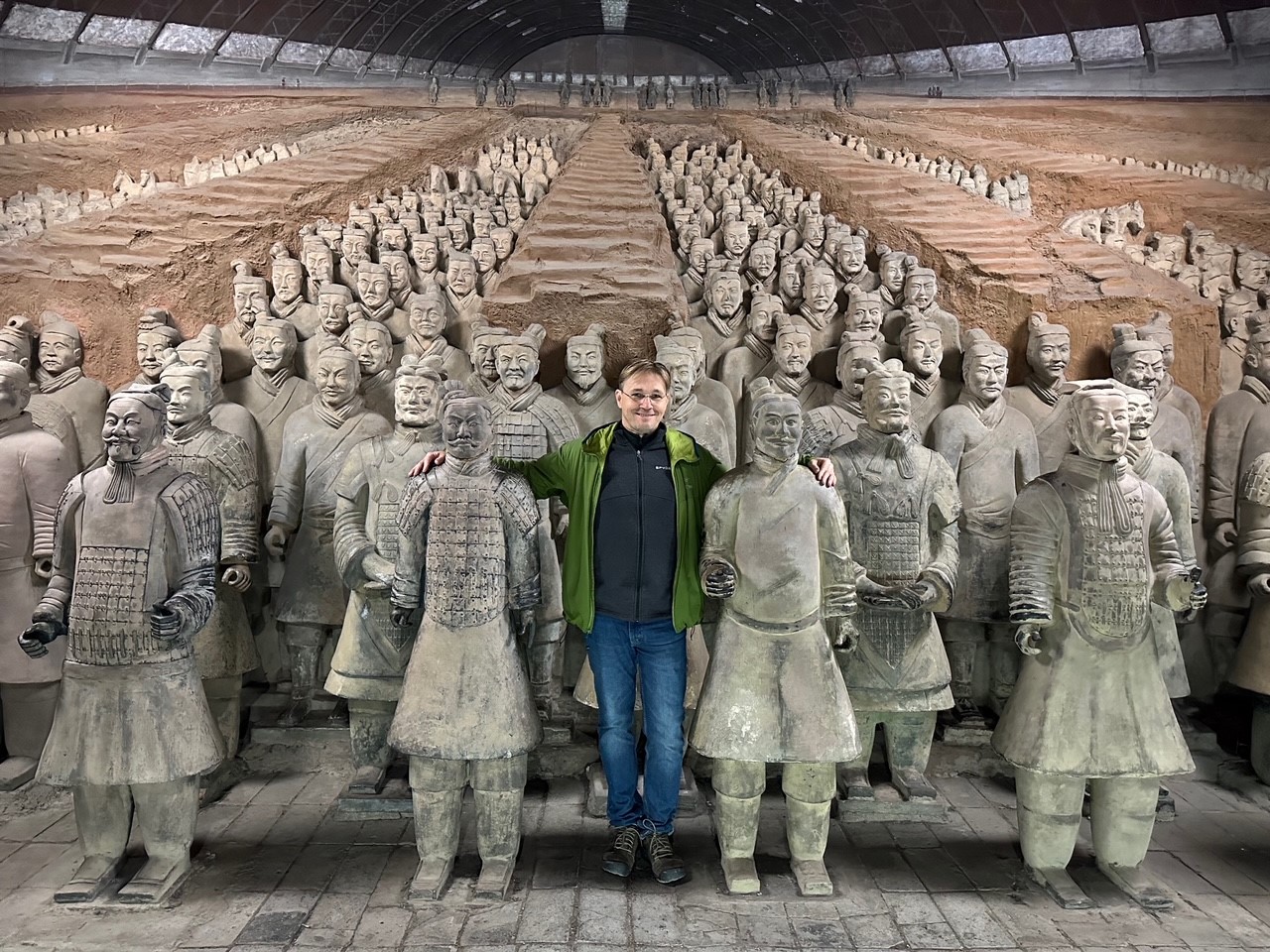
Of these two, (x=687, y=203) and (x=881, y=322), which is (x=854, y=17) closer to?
(x=687, y=203)

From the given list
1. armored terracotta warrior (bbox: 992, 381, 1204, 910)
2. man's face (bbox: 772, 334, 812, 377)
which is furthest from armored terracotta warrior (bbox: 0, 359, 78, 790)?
armored terracotta warrior (bbox: 992, 381, 1204, 910)

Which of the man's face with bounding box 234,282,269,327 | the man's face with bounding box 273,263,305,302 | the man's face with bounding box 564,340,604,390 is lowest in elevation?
the man's face with bounding box 564,340,604,390

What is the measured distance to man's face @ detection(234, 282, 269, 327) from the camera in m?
5.07

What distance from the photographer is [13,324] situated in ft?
16.3

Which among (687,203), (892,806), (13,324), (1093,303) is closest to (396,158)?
(687,203)

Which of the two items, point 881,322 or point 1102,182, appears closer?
point 881,322

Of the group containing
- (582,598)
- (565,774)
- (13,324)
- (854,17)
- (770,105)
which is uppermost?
(854,17)

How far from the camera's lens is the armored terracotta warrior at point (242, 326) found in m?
5.07

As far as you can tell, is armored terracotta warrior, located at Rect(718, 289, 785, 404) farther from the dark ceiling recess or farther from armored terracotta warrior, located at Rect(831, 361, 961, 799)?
the dark ceiling recess

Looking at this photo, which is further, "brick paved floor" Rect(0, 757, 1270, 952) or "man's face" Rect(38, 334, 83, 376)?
"man's face" Rect(38, 334, 83, 376)

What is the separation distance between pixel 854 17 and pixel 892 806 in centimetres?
444

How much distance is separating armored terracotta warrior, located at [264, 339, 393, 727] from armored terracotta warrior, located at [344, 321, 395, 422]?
8.8 inches

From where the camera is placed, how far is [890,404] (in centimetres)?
380

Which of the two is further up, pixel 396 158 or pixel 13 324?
pixel 396 158
